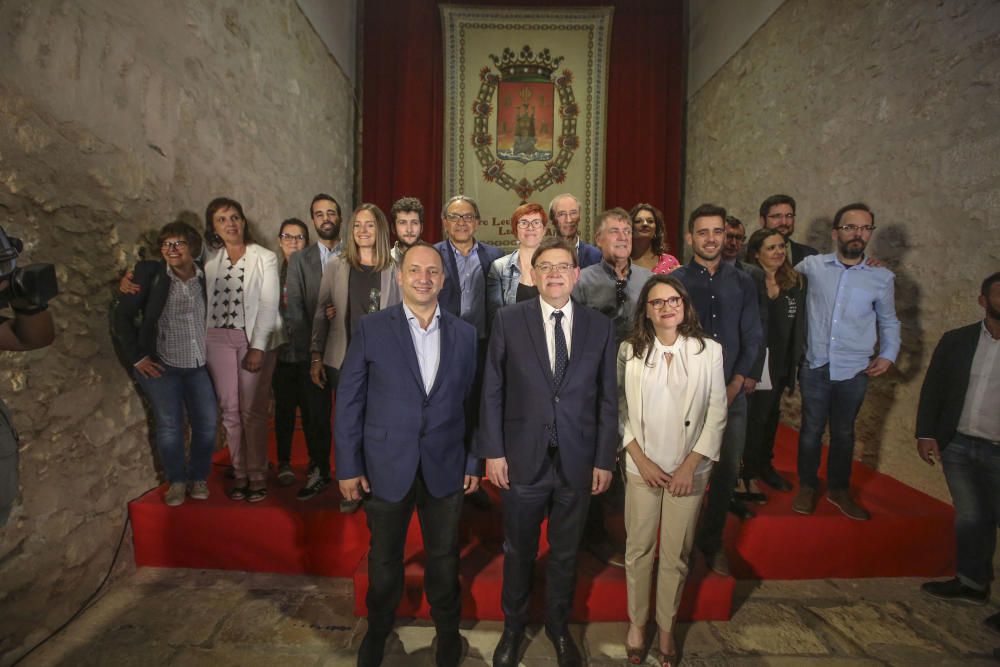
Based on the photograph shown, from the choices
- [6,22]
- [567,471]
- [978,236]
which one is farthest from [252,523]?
[978,236]

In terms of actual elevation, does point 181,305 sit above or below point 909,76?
below

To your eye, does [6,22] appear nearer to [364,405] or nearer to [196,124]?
[196,124]

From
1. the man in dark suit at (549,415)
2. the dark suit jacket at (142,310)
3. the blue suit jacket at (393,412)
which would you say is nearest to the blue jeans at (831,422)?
the man in dark suit at (549,415)

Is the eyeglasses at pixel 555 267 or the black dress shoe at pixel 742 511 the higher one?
the eyeglasses at pixel 555 267

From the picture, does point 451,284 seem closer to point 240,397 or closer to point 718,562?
point 240,397

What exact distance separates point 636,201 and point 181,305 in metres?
5.53

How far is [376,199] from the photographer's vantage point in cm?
654

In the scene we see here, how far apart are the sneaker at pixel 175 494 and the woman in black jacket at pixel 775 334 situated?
127 inches

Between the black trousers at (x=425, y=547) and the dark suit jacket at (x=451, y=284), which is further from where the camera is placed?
the dark suit jacket at (x=451, y=284)

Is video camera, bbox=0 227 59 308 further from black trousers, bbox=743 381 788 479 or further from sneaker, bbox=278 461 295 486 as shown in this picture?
black trousers, bbox=743 381 788 479

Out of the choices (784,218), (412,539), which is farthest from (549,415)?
(784,218)

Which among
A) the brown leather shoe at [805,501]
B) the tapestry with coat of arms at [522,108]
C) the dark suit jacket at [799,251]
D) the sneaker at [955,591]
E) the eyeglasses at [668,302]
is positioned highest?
the tapestry with coat of arms at [522,108]

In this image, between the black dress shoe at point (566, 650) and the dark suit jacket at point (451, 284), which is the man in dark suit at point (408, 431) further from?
the dark suit jacket at point (451, 284)

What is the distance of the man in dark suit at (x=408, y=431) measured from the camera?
180 centimetres
